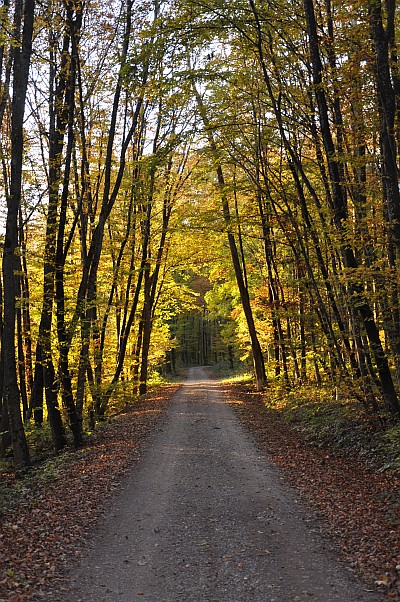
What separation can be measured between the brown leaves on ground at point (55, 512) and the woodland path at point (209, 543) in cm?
30

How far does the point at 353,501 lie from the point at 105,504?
146 inches

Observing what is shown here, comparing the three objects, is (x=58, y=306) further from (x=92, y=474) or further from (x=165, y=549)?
(x=165, y=549)

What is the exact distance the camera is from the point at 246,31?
11188 millimetres

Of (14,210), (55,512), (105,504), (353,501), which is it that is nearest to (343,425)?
(353,501)

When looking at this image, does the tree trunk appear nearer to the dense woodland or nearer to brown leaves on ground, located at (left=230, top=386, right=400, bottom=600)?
the dense woodland

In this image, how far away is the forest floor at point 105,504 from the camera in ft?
16.8

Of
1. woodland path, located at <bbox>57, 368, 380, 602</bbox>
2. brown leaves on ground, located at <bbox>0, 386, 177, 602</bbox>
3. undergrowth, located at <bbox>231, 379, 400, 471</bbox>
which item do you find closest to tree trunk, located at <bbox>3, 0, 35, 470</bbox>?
brown leaves on ground, located at <bbox>0, 386, 177, 602</bbox>

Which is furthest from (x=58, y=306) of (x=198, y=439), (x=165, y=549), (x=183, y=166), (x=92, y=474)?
(x=183, y=166)

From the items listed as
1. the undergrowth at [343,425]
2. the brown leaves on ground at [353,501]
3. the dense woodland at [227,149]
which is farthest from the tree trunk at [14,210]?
the undergrowth at [343,425]

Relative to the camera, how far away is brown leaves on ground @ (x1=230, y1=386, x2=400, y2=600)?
505 cm

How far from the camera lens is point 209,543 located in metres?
5.89

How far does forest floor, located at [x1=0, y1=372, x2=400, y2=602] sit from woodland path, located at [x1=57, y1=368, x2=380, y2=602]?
255 mm

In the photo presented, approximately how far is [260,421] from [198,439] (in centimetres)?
298

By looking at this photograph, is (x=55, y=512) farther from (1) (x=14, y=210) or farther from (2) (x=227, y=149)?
(2) (x=227, y=149)
